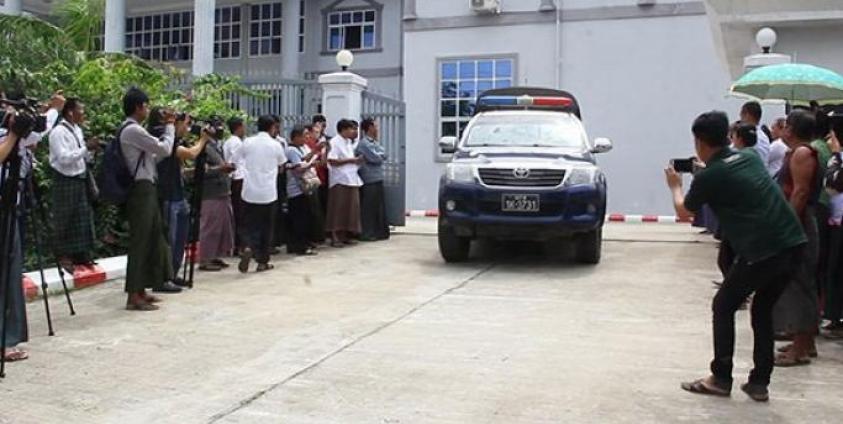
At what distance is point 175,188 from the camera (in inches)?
312

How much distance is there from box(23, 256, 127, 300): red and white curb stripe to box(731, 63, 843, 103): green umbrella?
7.05 metres

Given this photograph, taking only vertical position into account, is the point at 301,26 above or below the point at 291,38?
above

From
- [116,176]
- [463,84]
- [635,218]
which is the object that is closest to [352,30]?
[463,84]

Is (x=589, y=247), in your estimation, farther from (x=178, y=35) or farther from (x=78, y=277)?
(x=178, y=35)

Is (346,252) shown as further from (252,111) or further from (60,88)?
(60,88)

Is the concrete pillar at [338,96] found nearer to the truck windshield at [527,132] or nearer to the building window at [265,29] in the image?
the truck windshield at [527,132]

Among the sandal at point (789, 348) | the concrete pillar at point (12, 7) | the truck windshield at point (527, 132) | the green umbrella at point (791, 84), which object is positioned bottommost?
the sandal at point (789, 348)

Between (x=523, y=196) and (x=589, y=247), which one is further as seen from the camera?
(x=589, y=247)

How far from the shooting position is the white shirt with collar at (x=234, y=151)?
29.8 ft

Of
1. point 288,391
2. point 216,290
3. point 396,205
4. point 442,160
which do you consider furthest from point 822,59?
point 288,391

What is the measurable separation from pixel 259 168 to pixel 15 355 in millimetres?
3806

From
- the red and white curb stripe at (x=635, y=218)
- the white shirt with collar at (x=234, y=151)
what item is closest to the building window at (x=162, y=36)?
the red and white curb stripe at (x=635, y=218)

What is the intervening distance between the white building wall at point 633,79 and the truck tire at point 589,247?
8.11 meters

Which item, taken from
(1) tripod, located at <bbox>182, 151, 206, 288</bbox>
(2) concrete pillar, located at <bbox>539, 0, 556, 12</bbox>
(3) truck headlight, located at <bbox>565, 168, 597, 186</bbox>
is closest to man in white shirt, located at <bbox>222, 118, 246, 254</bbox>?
(1) tripod, located at <bbox>182, 151, 206, 288</bbox>
